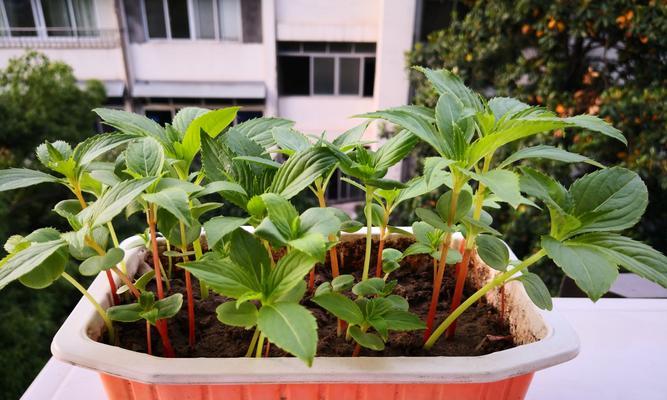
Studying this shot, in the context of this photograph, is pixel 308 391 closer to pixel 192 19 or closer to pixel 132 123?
pixel 132 123

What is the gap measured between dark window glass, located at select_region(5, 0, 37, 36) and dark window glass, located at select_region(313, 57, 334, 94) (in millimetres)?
1583

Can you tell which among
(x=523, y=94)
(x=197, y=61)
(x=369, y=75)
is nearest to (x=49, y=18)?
(x=197, y=61)

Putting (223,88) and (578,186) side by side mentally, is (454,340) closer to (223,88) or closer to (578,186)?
(578,186)

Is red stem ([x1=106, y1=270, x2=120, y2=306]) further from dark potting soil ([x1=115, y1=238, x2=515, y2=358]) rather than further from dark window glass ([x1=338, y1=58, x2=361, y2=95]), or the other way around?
dark window glass ([x1=338, y1=58, x2=361, y2=95])

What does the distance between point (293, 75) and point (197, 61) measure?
0.58 m

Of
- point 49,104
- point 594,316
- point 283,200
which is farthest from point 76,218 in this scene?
point 49,104

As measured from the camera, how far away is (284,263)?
0.38 meters

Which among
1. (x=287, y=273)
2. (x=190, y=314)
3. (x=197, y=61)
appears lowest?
(x=197, y=61)

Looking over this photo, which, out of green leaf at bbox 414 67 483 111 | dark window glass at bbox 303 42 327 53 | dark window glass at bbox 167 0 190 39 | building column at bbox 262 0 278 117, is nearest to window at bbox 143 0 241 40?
dark window glass at bbox 167 0 190 39

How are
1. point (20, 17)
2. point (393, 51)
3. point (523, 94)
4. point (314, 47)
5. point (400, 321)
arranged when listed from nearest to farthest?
point (400, 321)
point (523, 94)
point (20, 17)
point (393, 51)
point (314, 47)

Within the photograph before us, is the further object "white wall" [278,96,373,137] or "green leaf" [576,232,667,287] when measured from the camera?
"white wall" [278,96,373,137]

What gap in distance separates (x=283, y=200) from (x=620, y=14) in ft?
7.09

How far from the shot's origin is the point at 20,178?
427mm

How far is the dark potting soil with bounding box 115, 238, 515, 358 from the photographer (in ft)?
1.57
